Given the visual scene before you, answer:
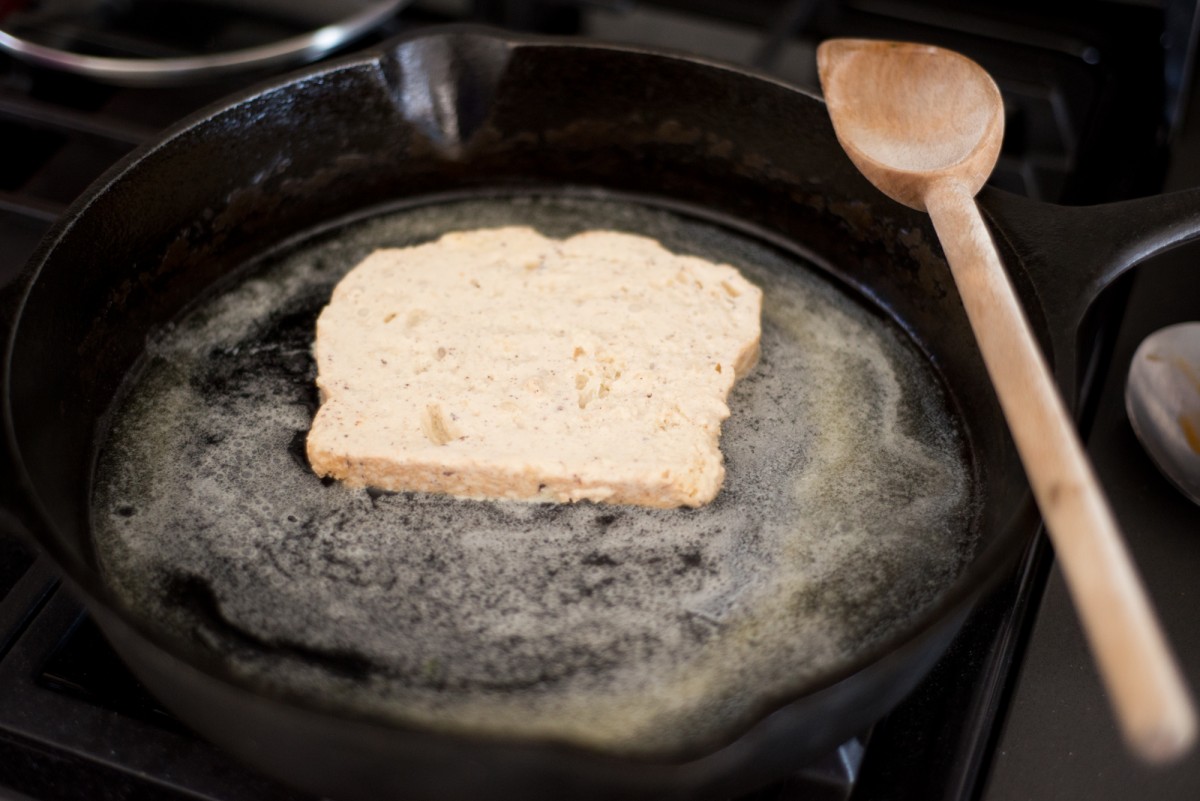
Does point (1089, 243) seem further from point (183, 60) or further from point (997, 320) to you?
point (183, 60)

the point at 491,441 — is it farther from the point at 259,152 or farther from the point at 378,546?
the point at 259,152

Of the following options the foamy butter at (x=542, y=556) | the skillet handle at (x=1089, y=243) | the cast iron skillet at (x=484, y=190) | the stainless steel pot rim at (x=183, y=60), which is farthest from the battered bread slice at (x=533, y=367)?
the stainless steel pot rim at (x=183, y=60)

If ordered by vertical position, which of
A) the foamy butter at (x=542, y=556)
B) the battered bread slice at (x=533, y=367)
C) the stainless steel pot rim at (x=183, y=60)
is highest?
the stainless steel pot rim at (x=183, y=60)

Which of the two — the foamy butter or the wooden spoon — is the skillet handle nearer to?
the wooden spoon

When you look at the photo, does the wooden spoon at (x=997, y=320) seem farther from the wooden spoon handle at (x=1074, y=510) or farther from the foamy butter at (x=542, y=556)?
the foamy butter at (x=542, y=556)

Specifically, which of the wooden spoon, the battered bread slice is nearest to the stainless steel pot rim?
the battered bread slice

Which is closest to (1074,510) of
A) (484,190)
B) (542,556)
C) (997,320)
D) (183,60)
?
(997,320)

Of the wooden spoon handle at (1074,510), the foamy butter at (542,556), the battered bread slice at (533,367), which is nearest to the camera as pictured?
the wooden spoon handle at (1074,510)

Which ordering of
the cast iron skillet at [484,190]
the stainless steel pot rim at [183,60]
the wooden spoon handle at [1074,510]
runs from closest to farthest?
the wooden spoon handle at [1074,510] < the cast iron skillet at [484,190] < the stainless steel pot rim at [183,60]
